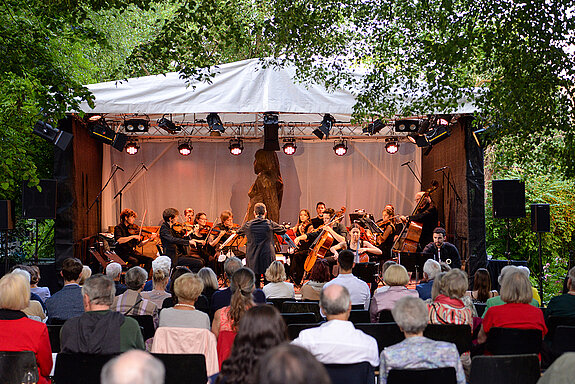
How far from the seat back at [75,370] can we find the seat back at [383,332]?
1.89 metres

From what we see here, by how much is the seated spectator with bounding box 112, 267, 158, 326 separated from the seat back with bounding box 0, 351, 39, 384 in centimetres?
153

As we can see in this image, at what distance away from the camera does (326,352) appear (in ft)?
11.0

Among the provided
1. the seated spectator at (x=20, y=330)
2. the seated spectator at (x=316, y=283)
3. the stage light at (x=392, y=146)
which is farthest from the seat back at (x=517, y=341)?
the stage light at (x=392, y=146)

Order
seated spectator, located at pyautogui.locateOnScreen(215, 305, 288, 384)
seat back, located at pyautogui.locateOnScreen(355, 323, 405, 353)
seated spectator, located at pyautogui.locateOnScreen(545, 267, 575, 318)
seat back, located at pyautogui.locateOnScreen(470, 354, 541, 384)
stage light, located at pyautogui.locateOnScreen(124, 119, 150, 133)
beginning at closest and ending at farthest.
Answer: seated spectator, located at pyautogui.locateOnScreen(215, 305, 288, 384) < seat back, located at pyautogui.locateOnScreen(470, 354, 541, 384) < seat back, located at pyautogui.locateOnScreen(355, 323, 405, 353) < seated spectator, located at pyautogui.locateOnScreen(545, 267, 575, 318) < stage light, located at pyautogui.locateOnScreen(124, 119, 150, 133)

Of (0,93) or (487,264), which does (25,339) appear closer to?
(0,93)

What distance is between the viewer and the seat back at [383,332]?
4.66 m

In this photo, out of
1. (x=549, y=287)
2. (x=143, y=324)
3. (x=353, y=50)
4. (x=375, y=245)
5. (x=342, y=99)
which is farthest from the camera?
(x=549, y=287)

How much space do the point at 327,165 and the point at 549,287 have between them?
232 inches

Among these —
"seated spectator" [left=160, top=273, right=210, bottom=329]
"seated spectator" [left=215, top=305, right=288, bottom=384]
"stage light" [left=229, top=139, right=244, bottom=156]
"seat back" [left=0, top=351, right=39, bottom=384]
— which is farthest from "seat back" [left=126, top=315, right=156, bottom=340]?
"stage light" [left=229, top=139, right=244, bottom=156]

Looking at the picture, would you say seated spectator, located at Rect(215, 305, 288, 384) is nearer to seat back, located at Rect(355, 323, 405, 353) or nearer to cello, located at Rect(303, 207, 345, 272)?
seat back, located at Rect(355, 323, 405, 353)

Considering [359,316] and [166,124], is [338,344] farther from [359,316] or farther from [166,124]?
[166,124]

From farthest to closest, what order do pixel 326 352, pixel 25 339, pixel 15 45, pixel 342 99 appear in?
pixel 342 99 → pixel 15 45 → pixel 25 339 → pixel 326 352

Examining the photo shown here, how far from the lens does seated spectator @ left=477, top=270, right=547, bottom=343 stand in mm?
4586

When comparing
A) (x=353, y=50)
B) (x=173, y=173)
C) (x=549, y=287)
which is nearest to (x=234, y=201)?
(x=173, y=173)
